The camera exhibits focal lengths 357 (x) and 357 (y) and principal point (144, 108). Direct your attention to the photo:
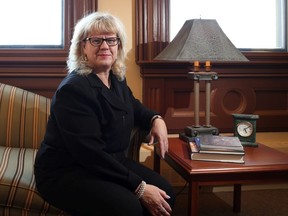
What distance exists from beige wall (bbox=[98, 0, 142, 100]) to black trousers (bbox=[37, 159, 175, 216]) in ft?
3.64

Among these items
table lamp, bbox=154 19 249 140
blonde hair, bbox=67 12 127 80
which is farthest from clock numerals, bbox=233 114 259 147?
blonde hair, bbox=67 12 127 80

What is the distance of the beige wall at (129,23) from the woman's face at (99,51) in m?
0.85

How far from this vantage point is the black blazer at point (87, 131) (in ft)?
4.39

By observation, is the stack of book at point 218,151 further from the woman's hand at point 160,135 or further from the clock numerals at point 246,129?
the clock numerals at point 246,129

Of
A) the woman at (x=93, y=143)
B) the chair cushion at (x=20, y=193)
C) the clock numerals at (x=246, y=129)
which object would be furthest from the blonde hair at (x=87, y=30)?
the clock numerals at (x=246, y=129)

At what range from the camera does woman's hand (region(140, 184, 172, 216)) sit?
1.35 meters

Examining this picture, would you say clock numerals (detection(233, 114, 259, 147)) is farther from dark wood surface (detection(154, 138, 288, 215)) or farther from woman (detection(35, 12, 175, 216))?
woman (detection(35, 12, 175, 216))

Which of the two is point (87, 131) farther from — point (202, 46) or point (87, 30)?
point (202, 46)

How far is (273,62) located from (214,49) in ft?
2.74

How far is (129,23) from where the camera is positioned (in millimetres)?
2355

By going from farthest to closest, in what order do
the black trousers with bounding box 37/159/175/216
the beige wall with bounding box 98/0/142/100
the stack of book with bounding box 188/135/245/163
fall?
the beige wall with bounding box 98/0/142/100, the stack of book with bounding box 188/135/245/163, the black trousers with bounding box 37/159/175/216

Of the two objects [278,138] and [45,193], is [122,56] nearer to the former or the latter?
[45,193]

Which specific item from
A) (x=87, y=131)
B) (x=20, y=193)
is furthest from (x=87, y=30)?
(x=20, y=193)

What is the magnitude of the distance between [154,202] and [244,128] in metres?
0.78
